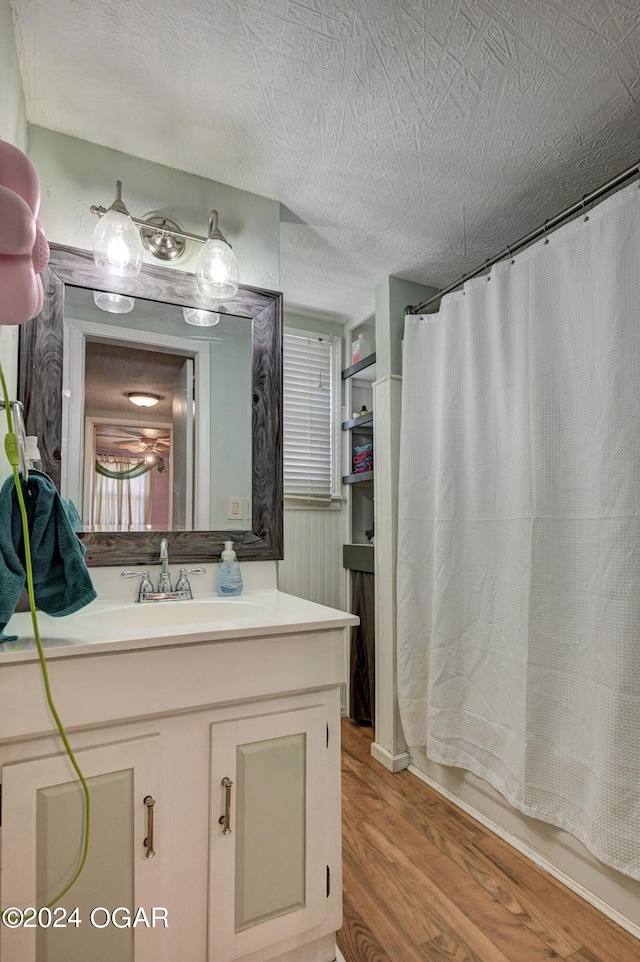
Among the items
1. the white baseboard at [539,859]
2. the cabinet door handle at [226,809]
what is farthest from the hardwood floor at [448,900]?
the cabinet door handle at [226,809]

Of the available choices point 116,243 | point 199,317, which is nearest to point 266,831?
point 199,317

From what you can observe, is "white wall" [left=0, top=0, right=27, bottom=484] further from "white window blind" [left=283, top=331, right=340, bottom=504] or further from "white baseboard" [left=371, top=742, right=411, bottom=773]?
"white baseboard" [left=371, top=742, right=411, bottom=773]

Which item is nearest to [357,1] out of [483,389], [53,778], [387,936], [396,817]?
[483,389]

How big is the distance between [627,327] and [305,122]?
1.07m

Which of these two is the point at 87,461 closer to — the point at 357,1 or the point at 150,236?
the point at 150,236

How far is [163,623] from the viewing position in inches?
53.1

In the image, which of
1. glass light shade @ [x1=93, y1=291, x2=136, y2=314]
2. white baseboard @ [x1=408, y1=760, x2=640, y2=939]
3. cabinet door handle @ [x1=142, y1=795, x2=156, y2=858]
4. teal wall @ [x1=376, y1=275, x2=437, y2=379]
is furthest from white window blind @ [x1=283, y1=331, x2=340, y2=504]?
cabinet door handle @ [x1=142, y1=795, x2=156, y2=858]

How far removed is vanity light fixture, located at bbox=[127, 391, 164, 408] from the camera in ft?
5.00

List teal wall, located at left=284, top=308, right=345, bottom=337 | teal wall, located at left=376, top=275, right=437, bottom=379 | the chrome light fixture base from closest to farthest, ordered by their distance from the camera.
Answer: the chrome light fixture base
teal wall, located at left=376, top=275, right=437, bottom=379
teal wall, located at left=284, top=308, right=345, bottom=337

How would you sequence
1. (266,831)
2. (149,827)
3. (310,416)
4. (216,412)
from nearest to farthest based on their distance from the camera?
(149,827)
(266,831)
(216,412)
(310,416)

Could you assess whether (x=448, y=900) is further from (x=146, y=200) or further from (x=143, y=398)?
(x=146, y=200)

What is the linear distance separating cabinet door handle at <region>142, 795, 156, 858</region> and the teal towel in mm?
416

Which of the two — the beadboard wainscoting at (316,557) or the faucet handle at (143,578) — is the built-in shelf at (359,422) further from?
the faucet handle at (143,578)

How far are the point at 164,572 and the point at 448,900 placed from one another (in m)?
1.25
